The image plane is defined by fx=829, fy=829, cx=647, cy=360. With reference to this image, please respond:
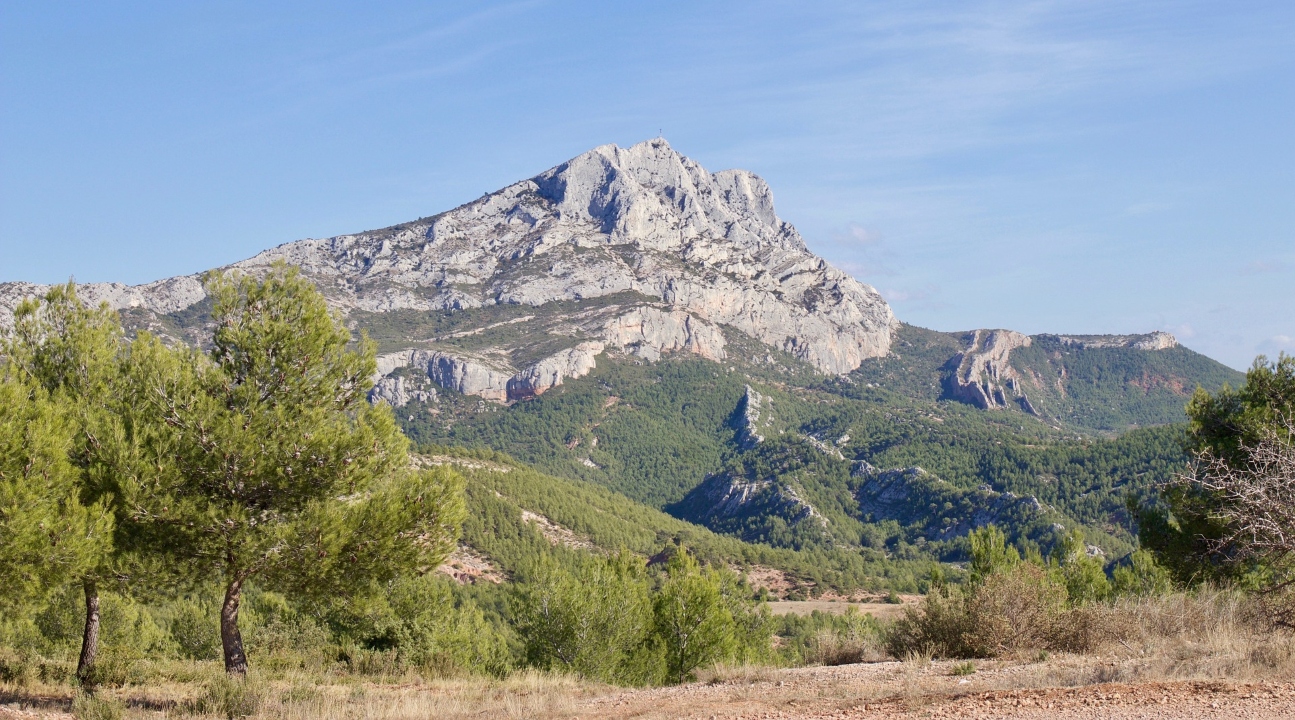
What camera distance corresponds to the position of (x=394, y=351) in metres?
188

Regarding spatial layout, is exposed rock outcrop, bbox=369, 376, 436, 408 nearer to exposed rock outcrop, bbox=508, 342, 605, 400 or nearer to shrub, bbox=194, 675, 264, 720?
exposed rock outcrop, bbox=508, 342, 605, 400

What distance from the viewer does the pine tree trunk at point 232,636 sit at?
42.8 ft

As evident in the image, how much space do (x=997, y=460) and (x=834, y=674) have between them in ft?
488

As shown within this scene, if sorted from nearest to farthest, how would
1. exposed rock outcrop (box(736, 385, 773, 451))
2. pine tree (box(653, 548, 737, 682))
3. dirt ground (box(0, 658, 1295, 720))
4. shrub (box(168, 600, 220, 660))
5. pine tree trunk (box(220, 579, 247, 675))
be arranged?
dirt ground (box(0, 658, 1295, 720))
pine tree trunk (box(220, 579, 247, 675))
pine tree (box(653, 548, 737, 682))
shrub (box(168, 600, 220, 660))
exposed rock outcrop (box(736, 385, 773, 451))

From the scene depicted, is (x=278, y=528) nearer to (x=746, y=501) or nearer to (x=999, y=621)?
(x=999, y=621)

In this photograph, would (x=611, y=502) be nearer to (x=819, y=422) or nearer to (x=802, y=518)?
(x=802, y=518)

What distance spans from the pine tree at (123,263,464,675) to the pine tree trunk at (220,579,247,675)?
25mm

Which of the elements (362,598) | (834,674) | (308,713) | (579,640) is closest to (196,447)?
(362,598)

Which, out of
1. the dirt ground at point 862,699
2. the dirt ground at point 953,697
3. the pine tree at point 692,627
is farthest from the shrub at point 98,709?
the pine tree at point 692,627

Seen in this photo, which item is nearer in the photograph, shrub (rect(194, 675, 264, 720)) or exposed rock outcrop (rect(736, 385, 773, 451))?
shrub (rect(194, 675, 264, 720))

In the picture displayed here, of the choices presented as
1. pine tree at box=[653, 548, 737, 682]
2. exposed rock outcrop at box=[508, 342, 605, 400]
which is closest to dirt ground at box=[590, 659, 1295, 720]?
pine tree at box=[653, 548, 737, 682]

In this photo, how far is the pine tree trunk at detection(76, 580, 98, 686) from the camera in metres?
13.9

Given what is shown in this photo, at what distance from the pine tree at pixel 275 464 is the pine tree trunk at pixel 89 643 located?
2771 millimetres

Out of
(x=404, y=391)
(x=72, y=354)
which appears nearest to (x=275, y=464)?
(x=72, y=354)
